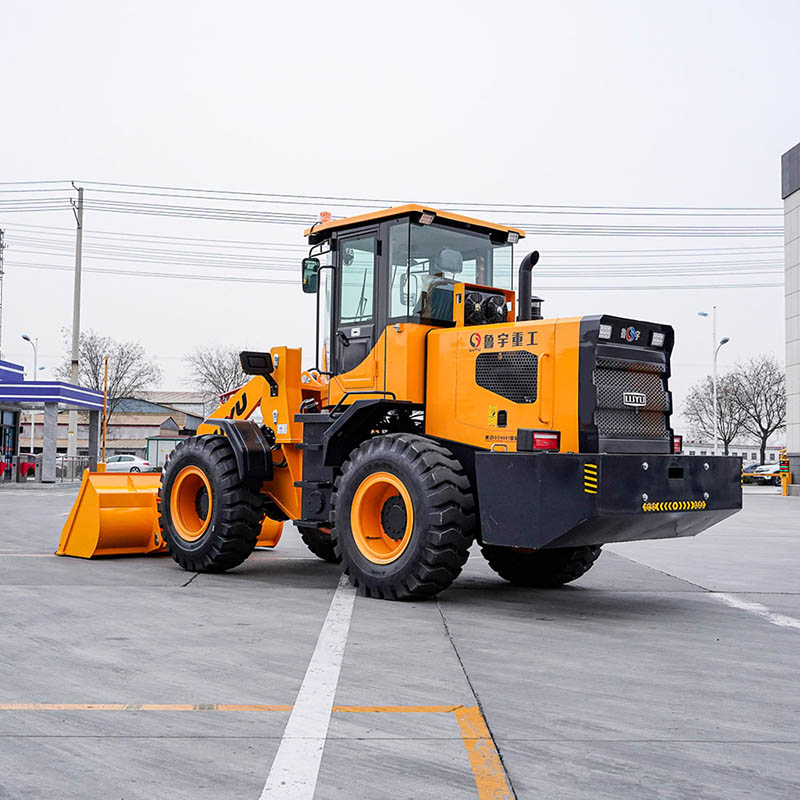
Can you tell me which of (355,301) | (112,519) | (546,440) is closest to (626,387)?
(546,440)

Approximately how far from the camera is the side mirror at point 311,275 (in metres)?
11.0

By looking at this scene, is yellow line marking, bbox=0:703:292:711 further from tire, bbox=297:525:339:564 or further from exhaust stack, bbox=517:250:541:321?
tire, bbox=297:525:339:564

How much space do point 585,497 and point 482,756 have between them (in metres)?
3.74

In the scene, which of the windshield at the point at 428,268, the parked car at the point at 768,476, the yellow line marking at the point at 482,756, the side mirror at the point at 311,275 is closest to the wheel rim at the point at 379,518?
the windshield at the point at 428,268

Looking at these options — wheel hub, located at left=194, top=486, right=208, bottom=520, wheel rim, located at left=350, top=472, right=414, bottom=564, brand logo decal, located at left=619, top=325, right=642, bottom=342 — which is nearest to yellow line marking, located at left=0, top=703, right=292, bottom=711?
wheel rim, located at left=350, top=472, right=414, bottom=564

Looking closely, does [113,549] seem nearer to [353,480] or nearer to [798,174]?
[353,480]

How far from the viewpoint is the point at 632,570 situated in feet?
41.5

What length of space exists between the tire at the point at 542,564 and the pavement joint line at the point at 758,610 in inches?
52.9

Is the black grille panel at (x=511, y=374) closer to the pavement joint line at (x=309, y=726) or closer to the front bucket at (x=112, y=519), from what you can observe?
the pavement joint line at (x=309, y=726)

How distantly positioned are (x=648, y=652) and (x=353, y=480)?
3386 millimetres

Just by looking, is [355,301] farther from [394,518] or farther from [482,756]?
Result: [482,756]

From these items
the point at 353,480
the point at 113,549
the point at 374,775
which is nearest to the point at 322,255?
the point at 353,480

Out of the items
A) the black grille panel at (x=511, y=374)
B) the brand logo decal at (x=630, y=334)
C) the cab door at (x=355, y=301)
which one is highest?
the cab door at (x=355, y=301)

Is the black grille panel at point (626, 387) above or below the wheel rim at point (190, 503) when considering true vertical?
above
